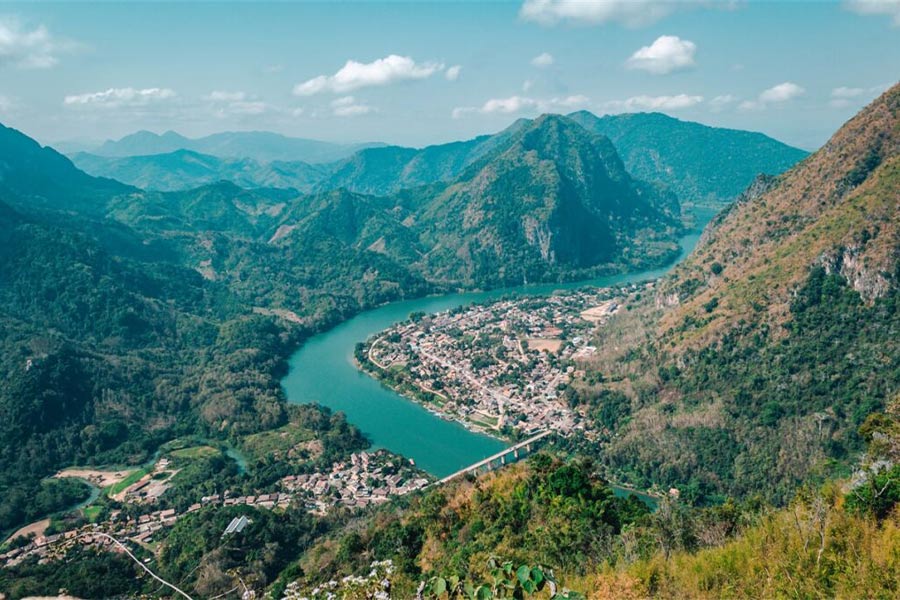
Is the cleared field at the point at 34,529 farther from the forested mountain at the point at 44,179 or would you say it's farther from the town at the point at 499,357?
the forested mountain at the point at 44,179

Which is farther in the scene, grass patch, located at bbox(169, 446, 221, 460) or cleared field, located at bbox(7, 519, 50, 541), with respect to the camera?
grass patch, located at bbox(169, 446, 221, 460)

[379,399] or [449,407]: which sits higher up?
[449,407]

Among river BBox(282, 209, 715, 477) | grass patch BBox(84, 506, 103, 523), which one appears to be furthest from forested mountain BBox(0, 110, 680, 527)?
grass patch BBox(84, 506, 103, 523)

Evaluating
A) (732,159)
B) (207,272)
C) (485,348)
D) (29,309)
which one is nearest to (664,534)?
(485,348)

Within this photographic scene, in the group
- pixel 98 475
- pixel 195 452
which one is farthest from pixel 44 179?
pixel 195 452

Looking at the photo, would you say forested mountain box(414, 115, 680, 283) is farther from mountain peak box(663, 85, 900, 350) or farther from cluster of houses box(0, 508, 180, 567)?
cluster of houses box(0, 508, 180, 567)

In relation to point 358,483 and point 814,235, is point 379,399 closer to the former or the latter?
point 358,483

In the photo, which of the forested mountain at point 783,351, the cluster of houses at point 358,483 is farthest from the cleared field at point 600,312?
the cluster of houses at point 358,483
